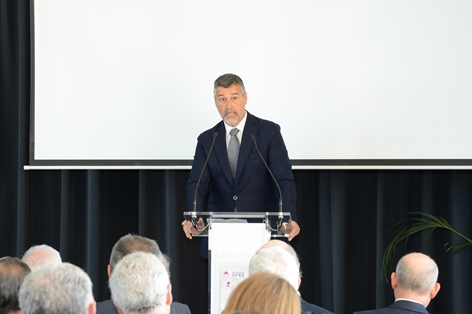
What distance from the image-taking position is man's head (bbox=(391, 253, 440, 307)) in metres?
3.15

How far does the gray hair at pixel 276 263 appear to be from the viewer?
2.48 m

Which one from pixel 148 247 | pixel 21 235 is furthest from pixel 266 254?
pixel 21 235

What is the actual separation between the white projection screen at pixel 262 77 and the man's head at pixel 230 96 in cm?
73

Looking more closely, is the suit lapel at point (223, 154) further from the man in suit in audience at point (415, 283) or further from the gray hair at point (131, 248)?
the man in suit in audience at point (415, 283)

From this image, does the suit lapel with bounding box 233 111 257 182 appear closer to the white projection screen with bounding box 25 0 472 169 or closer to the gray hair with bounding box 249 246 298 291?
the white projection screen with bounding box 25 0 472 169

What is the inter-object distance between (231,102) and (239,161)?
36cm

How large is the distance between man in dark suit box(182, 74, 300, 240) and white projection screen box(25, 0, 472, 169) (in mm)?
657

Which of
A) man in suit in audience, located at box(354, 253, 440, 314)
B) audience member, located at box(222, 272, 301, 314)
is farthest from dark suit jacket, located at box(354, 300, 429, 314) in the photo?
audience member, located at box(222, 272, 301, 314)

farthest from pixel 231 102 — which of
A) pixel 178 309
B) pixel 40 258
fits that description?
pixel 178 309

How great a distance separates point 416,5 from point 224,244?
248cm

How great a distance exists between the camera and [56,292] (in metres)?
2.05

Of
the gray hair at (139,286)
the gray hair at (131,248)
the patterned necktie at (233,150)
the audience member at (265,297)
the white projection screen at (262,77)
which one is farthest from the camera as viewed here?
the white projection screen at (262,77)

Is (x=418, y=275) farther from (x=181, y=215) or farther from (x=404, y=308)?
(x=181, y=215)

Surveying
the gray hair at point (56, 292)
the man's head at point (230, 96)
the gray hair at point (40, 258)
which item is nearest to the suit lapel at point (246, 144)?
the man's head at point (230, 96)
